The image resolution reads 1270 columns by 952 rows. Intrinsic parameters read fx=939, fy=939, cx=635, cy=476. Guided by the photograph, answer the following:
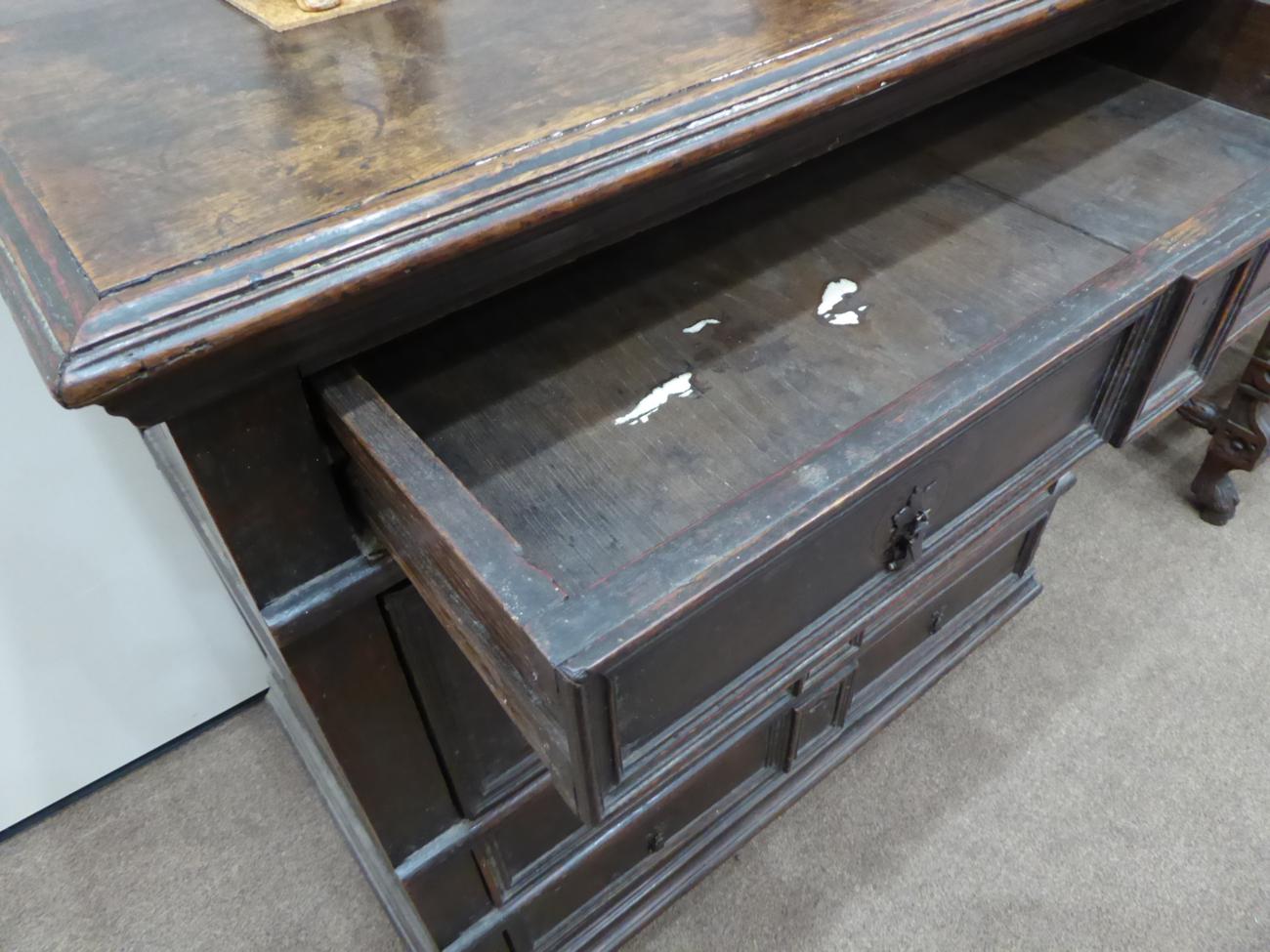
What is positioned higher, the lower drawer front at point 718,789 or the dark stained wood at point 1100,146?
the dark stained wood at point 1100,146

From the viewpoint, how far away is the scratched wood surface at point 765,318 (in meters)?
0.50

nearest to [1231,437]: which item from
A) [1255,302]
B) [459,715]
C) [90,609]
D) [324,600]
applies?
[1255,302]

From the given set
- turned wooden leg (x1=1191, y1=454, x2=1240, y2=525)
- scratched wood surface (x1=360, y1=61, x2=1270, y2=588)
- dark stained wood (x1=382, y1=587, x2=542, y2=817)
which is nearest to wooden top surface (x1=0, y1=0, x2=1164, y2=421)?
scratched wood surface (x1=360, y1=61, x2=1270, y2=588)

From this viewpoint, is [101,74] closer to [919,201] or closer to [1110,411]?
[919,201]

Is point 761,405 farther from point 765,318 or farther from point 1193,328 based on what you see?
point 1193,328

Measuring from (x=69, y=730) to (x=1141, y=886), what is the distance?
3.74 feet

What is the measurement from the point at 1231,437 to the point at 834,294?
3.02ft

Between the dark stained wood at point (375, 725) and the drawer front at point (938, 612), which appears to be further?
the drawer front at point (938, 612)

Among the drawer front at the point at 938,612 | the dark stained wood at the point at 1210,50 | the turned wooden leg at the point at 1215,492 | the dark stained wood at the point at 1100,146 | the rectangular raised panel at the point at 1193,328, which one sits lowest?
the turned wooden leg at the point at 1215,492

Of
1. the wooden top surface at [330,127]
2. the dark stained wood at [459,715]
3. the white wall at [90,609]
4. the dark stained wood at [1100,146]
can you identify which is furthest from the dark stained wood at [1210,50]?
the white wall at [90,609]

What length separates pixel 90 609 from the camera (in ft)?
3.03

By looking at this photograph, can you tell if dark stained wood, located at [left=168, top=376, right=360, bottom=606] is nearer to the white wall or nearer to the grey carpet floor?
the white wall

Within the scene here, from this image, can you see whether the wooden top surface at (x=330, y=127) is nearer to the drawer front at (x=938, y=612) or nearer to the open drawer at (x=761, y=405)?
the open drawer at (x=761, y=405)

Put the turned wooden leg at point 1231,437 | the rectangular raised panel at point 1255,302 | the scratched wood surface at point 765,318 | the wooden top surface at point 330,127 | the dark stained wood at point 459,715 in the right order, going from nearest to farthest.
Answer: the wooden top surface at point 330,127 → the scratched wood surface at point 765,318 → the dark stained wood at point 459,715 → the rectangular raised panel at point 1255,302 → the turned wooden leg at point 1231,437
